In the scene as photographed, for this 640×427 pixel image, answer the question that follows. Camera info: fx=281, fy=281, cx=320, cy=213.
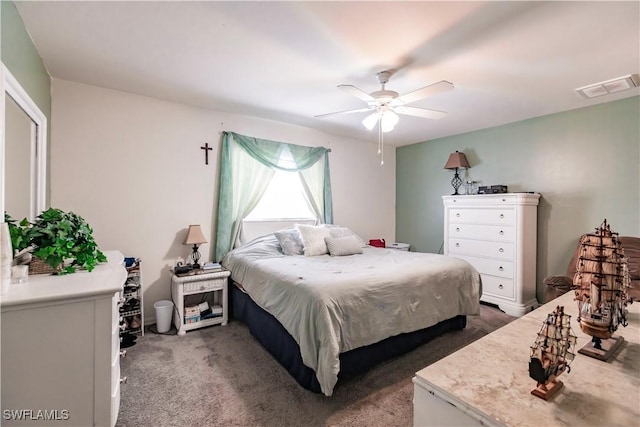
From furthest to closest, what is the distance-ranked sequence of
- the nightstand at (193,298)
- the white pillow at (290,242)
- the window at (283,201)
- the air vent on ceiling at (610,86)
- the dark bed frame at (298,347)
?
1. the window at (283,201)
2. the white pillow at (290,242)
3. the nightstand at (193,298)
4. the air vent on ceiling at (610,86)
5. the dark bed frame at (298,347)

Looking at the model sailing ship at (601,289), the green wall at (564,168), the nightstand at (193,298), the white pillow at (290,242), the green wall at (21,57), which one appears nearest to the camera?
the model sailing ship at (601,289)

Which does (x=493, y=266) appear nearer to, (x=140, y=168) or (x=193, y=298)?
(x=193, y=298)

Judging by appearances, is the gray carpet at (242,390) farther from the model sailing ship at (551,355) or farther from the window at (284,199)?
the window at (284,199)

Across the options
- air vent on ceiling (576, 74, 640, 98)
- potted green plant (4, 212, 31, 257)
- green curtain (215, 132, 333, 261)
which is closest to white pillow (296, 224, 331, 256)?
green curtain (215, 132, 333, 261)

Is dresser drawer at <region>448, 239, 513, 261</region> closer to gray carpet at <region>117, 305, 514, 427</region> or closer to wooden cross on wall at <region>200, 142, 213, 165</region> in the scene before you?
gray carpet at <region>117, 305, 514, 427</region>

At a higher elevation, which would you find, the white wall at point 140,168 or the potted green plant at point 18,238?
the white wall at point 140,168

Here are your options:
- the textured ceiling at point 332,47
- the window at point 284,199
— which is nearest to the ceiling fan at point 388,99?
the textured ceiling at point 332,47

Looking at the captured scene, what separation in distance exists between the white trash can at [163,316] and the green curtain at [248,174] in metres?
0.73

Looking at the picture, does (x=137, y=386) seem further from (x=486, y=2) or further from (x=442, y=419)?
(x=486, y=2)

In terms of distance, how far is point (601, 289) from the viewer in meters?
0.90

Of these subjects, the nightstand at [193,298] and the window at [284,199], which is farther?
the window at [284,199]

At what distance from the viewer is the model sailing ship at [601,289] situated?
2.95 ft

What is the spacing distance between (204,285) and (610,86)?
436cm

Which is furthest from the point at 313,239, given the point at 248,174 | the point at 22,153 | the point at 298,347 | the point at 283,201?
the point at 22,153
